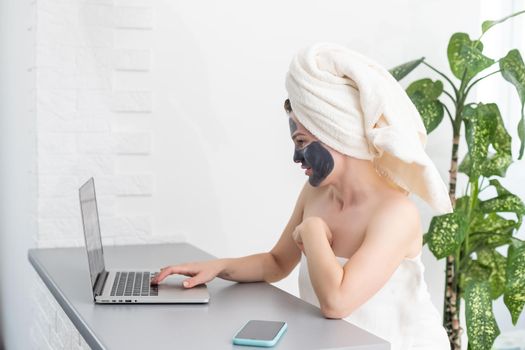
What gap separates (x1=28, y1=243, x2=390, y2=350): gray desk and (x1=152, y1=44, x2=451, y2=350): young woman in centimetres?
9

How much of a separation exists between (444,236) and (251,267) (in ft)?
3.18

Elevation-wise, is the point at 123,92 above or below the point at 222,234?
above

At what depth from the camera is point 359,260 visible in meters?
1.72

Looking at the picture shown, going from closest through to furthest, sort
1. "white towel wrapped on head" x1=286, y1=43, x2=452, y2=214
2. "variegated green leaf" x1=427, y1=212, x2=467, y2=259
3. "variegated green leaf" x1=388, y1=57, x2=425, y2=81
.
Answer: "white towel wrapped on head" x1=286, y1=43, x2=452, y2=214
"variegated green leaf" x1=427, y1=212, x2=467, y2=259
"variegated green leaf" x1=388, y1=57, x2=425, y2=81

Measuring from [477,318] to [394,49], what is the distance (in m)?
1.11

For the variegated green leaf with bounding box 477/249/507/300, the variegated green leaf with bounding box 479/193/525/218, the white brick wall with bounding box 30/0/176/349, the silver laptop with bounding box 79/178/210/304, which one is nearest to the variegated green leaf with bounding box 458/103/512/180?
the variegated green leaf with bounding box 479/193/525/218

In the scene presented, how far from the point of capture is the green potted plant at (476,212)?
2.78 meters

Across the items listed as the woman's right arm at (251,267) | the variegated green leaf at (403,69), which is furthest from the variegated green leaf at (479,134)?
the woman's right arm at (251,267)

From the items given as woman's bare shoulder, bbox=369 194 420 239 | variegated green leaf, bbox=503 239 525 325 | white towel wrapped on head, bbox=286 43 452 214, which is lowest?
variegated green leaf, bbox=503 239 525 325

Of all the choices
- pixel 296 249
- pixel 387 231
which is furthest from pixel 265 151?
pixel 387 231

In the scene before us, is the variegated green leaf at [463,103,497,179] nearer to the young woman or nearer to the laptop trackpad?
the young woman

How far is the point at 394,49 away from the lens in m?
3.16

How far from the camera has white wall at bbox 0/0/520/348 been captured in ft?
8.79

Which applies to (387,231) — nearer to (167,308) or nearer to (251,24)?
(167,308)
